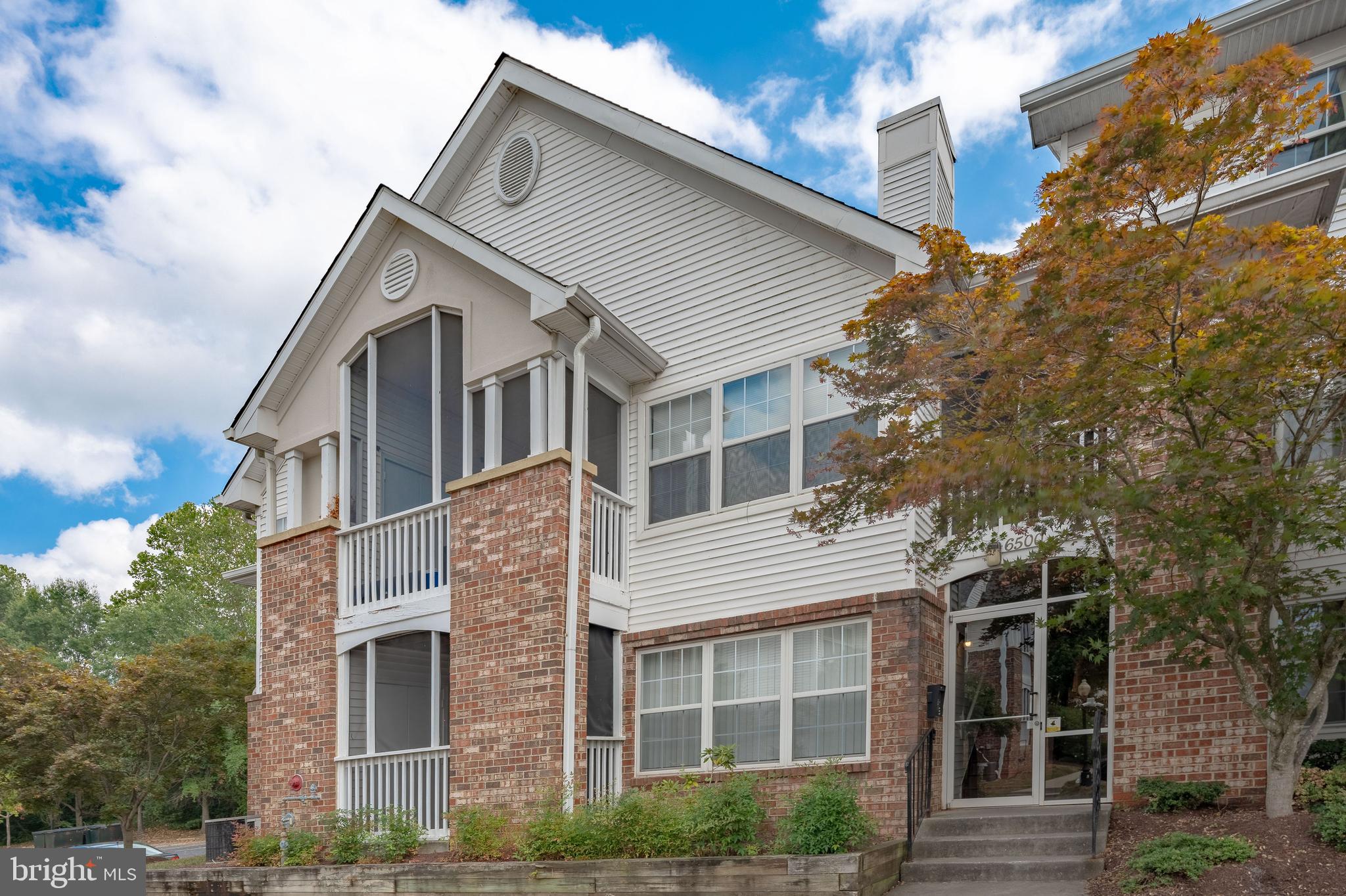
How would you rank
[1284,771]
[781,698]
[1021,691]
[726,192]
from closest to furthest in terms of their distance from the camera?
[1284,771]
[1021,691]
[781,698]
[726,192]

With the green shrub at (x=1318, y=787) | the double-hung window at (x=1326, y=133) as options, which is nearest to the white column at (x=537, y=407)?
the green shrub at (x=1318, y=787)

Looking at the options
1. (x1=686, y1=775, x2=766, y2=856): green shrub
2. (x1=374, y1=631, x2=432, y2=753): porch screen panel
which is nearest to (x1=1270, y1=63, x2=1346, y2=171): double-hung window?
(x1=686, y1=775, x2=766, y2=856): green shrub

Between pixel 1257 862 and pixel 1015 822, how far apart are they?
2327mm

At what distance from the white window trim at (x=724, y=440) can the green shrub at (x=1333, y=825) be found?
4.99 metres

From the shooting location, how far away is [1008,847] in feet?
30.3

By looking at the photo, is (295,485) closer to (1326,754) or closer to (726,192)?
(726,192)

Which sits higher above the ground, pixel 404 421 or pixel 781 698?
pixel 404 421

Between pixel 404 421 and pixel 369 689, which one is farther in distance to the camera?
pixel 404 421

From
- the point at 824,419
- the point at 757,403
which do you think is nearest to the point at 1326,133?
the point at 824,419

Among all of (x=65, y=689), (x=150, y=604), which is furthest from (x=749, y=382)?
(x=150, y=604)

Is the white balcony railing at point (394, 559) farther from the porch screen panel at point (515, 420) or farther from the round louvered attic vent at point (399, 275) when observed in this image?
the round louvered attic vent at point (399, 275)

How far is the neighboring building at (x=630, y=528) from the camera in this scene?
35.5 ft

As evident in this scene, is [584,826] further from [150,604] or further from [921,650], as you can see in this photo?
[150,604]

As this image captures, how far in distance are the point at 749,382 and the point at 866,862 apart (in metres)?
5.57
